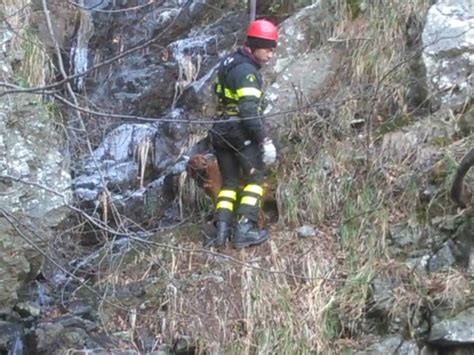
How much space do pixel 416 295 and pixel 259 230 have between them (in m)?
1.49

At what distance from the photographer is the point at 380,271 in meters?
5.99

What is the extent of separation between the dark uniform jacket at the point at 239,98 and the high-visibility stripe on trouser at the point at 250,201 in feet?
1.19

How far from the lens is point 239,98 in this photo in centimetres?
616

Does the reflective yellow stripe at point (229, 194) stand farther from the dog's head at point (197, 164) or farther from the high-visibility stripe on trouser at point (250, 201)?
the dog's head at point (197, 164)

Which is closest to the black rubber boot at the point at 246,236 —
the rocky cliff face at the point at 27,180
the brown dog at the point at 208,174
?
the brown dog at the point at 208,174

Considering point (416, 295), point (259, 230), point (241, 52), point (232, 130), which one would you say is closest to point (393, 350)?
point (416, 295)

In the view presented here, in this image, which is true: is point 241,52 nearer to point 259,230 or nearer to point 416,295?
point 259,230

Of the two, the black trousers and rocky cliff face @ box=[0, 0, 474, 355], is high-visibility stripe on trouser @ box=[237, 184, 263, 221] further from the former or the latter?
rocky cliff face @ box=[0, 0, 474, 355]

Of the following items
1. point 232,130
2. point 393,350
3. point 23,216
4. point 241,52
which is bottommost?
point 393,350

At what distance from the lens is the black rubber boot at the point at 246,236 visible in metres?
6.50

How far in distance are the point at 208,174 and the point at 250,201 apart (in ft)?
1.90

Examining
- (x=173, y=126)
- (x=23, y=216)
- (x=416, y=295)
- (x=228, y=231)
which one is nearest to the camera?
(x=416, y=295)

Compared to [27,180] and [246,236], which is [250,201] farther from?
[27,180]

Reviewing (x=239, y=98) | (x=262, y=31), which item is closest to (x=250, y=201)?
(x=239, y=98)
